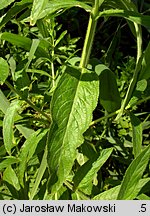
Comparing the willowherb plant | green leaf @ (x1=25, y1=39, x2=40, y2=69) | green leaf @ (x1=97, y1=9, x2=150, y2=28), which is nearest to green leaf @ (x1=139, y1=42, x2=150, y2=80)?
the willowherb plant

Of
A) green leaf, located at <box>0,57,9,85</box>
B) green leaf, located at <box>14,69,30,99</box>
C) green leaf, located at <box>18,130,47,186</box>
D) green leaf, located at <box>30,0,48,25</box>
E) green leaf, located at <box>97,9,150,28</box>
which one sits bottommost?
green leaf, located at <box>18,130,47,186</box>

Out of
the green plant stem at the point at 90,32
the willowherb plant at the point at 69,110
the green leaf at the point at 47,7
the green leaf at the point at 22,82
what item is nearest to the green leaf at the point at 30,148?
the willowherb plant at the point at 69,110

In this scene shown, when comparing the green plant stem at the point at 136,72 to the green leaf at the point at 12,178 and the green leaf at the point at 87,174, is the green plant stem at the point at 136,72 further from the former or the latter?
the green leaf at the point at 12,178

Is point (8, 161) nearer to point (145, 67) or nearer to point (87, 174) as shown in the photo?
point (87, 174)

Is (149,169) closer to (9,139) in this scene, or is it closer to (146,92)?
(146,92)

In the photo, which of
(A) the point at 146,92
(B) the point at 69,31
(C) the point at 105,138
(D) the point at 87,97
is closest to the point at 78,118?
(D) the point at 87,97

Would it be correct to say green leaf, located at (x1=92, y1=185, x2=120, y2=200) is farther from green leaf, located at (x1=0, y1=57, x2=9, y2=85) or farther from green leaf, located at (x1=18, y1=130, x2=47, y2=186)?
green leaf, located at (x1=0, y1=57, x2=9, y2=85)

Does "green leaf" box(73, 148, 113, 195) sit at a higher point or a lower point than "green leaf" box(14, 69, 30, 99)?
lower

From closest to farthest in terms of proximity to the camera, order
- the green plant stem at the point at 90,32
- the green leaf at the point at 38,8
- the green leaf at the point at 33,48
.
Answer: the green leaf at the point at 38,8
the green plant stem at the point at 90,32
the green leaf at the point at 33,48
